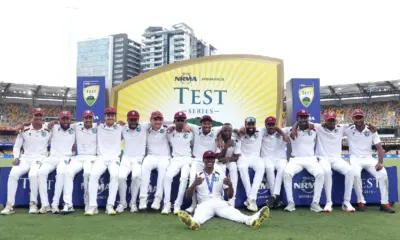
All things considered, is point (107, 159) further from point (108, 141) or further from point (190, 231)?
point (190, 231)

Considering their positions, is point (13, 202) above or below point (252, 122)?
below

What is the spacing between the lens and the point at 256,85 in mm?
11883

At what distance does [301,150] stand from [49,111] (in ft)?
116

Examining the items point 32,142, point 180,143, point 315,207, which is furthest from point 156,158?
point 315,207

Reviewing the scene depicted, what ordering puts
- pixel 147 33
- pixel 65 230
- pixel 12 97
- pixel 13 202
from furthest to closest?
pixel 147 33 < pixel 12 97 < pixel 13 202 < pixel 65 230

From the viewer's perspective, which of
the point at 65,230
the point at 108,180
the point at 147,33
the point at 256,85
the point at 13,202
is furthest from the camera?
the point at 147,33

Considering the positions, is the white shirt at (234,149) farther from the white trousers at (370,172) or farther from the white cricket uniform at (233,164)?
the white trousers at (370,172)

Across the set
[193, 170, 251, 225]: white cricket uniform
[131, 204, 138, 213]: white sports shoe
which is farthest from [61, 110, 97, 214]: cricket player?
[193, 170, 251, 225]: white cricket uniform

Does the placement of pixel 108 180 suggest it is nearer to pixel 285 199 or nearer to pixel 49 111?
pixel 285 199

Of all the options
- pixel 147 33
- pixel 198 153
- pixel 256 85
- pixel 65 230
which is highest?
pixel 147 33

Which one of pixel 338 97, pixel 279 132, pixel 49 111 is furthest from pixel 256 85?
pixel 49 111

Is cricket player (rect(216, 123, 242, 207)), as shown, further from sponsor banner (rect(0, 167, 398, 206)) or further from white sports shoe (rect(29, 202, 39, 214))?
white sports shoe (rect(29, 202, 39, 214))

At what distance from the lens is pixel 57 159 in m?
6.27

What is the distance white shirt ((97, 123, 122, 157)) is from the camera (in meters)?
6.45
